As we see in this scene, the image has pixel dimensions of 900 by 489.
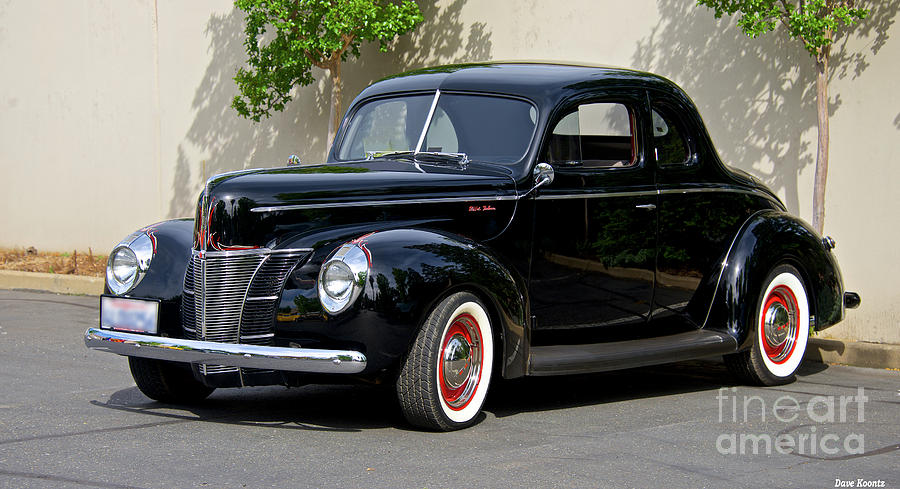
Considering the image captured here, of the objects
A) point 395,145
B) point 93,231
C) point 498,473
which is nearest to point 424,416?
point 498,473

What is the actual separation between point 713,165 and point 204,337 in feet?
11.1

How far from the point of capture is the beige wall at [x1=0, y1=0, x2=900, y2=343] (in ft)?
28.6

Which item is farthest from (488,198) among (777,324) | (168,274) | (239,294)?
(777,324)

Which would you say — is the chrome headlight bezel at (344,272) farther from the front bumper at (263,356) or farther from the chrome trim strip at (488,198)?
the chrome trim strip at (488,198)

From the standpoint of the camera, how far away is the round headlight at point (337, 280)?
187 inches

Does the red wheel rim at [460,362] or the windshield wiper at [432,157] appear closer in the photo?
the red wheel rim at [460,362]

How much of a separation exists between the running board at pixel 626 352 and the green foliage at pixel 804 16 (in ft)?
10.3

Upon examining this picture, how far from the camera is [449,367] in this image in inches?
198

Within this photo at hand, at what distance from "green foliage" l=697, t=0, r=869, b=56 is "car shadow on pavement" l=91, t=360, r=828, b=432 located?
9.14 ft

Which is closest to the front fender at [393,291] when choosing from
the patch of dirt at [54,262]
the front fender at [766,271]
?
the front fender at [766,271]

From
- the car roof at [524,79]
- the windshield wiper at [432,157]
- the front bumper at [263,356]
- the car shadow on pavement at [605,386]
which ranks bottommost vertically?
the car shadow on pavement at [605,386]

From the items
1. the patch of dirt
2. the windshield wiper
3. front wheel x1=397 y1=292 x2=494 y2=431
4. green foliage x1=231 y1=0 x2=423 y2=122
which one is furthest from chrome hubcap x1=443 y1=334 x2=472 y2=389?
the patch of dirt

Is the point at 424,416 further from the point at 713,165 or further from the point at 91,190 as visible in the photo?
the point at 91,190

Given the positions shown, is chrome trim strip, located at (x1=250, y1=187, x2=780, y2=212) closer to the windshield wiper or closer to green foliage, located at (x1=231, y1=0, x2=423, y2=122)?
the windshield wiper
